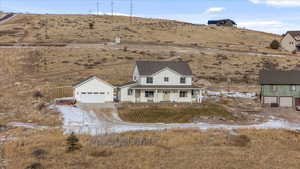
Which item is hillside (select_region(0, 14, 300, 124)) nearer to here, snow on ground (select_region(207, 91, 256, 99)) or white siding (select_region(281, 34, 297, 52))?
snow on ground (select_region(207, 91, 256, 99))

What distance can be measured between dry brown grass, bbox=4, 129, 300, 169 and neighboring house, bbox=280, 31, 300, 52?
94871 millimetres

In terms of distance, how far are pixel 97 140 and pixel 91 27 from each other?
100 metres

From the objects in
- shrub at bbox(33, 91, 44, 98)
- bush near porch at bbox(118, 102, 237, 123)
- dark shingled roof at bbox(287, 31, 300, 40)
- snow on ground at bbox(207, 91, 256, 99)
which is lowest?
bush near porch at bbox(118, 102, 237, 123)

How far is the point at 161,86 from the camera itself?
52500mm

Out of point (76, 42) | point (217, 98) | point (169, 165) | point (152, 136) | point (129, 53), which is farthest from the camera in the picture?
point (76, 42)

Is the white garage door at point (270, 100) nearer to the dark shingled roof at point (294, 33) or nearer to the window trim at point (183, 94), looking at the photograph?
the window trim at point (183, 94)

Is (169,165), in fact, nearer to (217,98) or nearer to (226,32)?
(217,98)

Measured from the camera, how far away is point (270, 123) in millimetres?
42219

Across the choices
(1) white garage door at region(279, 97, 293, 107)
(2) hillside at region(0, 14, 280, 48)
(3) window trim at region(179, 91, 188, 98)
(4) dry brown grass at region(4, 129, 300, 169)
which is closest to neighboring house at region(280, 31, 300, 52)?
(2) hillside at region(0, 14, 280, 48)

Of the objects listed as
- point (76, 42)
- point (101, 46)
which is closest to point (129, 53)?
point (101, 46)

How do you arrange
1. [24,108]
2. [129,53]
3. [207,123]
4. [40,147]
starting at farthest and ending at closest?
[129,53] < [24,108] < [207,123] < [40,147]

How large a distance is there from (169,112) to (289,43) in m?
94.2

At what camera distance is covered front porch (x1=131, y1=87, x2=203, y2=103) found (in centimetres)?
5173

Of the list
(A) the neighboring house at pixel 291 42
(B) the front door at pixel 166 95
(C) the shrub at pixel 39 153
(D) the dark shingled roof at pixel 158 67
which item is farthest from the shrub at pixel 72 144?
(A) the neighboring house at pixel 291 42
